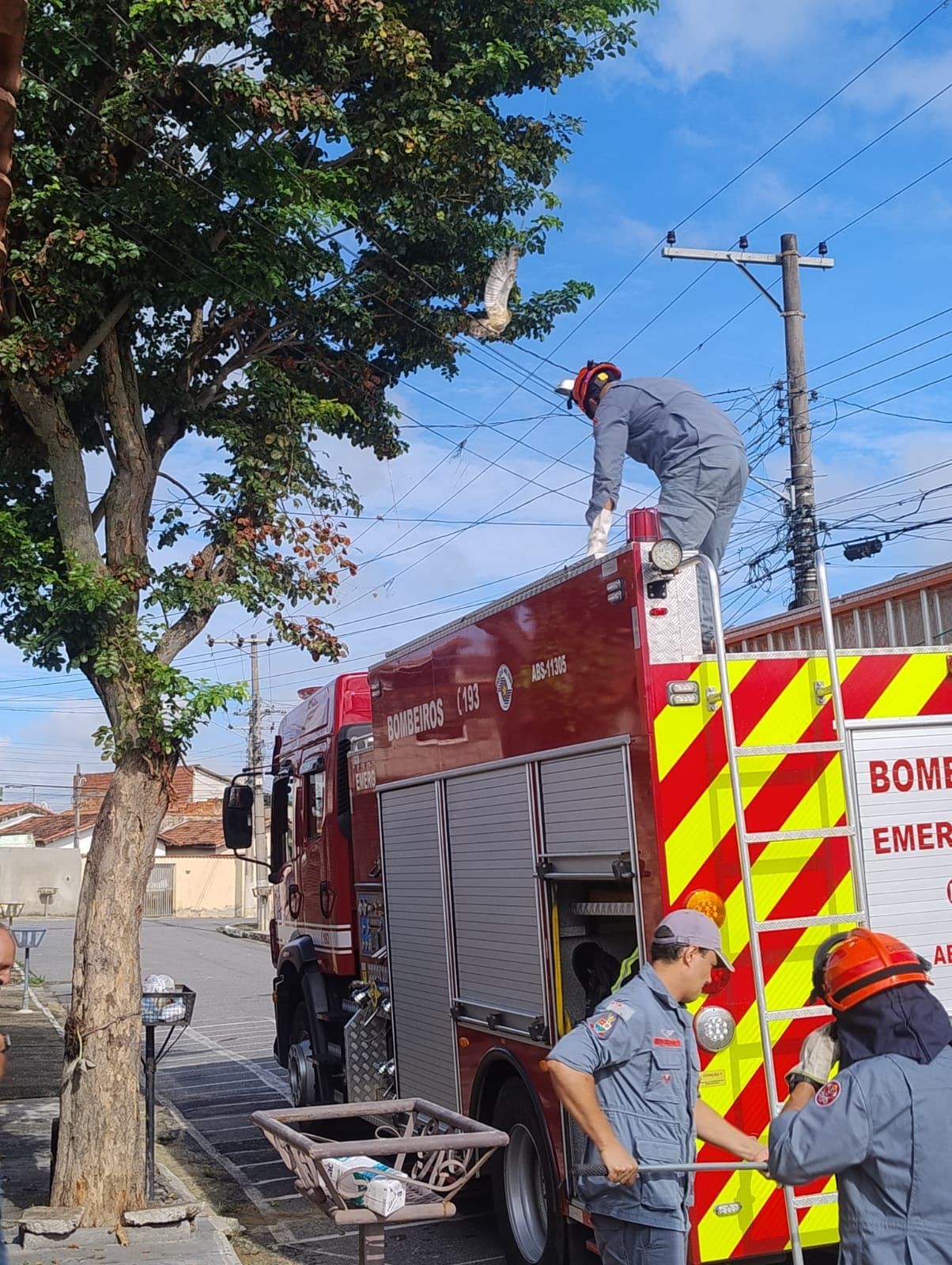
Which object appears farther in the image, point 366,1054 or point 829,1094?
point 366,1054

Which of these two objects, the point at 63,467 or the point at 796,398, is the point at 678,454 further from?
the point at 796,398

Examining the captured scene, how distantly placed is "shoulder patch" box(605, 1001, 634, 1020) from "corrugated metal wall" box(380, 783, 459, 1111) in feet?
10.6

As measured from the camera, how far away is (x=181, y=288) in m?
7.85

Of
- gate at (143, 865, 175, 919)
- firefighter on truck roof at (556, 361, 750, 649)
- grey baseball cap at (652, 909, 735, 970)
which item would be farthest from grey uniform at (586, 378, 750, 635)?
gate at (143, 865, 175, 919)

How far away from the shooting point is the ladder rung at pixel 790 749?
16.1ft

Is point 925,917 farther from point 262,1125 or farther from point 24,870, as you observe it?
point 24,870

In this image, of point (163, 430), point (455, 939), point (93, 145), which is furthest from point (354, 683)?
point (93, 145)

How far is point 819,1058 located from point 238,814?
7.81m

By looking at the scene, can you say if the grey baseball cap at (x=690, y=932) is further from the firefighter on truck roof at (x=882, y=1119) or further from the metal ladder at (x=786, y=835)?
the firefighter on truck roof at (x=882, y=1119)

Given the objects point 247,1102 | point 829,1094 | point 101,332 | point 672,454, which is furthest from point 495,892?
point 247,1102

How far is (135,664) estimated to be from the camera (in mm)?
7668

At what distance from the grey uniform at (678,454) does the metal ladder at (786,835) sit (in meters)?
0.90

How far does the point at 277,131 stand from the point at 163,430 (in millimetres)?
→ 2096

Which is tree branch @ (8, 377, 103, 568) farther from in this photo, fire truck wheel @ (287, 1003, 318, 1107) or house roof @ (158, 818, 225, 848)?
house roof @ (158, 818, 225, 848)
